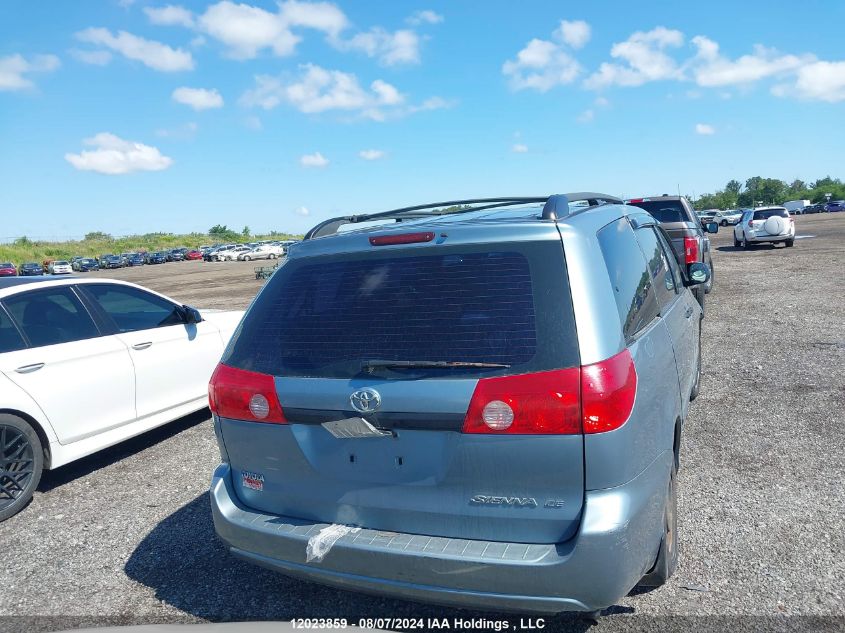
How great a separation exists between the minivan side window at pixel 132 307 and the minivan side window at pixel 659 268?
13.8 ft

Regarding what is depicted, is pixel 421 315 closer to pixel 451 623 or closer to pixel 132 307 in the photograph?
pixel 451 623

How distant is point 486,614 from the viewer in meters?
3.17

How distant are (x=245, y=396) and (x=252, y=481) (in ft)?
1.28

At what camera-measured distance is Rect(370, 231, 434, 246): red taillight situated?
2883mm

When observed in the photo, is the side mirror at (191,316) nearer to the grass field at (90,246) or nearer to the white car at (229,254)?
the white car at (229,254)

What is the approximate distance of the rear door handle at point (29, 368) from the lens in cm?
490

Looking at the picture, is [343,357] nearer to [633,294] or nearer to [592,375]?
[592,375]

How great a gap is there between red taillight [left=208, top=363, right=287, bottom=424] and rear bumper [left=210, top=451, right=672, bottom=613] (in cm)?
50

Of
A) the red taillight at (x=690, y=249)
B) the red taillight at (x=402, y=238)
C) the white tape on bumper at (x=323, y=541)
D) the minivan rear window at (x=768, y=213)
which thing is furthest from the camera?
the minivan rear window at (x=768, y=213)

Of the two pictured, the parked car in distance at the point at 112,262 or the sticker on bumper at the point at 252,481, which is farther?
the parked car in distance at the point at 112,262

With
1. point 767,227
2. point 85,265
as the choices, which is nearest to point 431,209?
point 767,227

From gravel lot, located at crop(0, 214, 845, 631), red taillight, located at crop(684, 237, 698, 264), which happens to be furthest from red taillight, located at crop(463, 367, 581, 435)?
red taillight, located at crop(684, 237, 698, 264)

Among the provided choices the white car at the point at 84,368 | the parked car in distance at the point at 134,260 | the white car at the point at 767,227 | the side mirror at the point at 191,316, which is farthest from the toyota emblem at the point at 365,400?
the parked car in distance at the point at 134,260

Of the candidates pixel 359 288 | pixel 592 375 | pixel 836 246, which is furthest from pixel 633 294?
pixel 836 246
